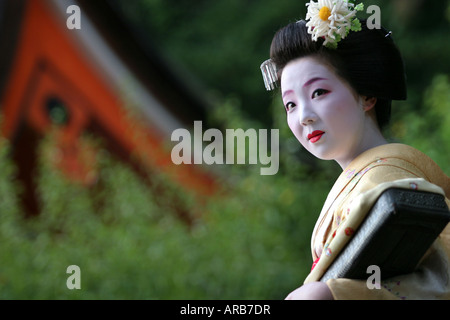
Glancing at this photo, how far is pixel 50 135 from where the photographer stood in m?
4.55

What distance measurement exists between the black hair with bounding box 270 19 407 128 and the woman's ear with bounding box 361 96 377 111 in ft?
0.07

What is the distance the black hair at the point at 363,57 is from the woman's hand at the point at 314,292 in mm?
522

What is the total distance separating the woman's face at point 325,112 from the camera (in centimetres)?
163

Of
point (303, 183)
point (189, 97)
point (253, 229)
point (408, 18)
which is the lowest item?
point (253, 229)

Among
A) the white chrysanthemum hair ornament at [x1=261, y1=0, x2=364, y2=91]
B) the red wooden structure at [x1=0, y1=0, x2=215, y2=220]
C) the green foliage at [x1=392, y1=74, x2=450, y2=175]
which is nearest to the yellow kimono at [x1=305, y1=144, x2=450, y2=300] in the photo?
the white chrysanthemum hair ornament at [x1=261, y1=0, x2=364, y2=91]

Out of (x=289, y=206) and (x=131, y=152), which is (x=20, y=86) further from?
(x=289, y=206)

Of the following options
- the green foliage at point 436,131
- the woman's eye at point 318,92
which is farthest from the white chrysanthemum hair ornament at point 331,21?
the green foliage at point 436,131

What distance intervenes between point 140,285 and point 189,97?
1.44 meters

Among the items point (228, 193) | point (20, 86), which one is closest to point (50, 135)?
point (20, 86)

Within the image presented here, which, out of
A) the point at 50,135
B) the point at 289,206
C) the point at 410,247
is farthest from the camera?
the point at 50,135
